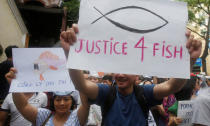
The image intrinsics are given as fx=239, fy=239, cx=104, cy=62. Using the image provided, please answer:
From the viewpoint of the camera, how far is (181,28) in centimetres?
195

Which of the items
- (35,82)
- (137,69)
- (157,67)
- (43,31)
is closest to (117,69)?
(137,69)

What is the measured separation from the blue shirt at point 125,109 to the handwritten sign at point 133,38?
11.8 inches

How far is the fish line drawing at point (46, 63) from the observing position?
2470 mm

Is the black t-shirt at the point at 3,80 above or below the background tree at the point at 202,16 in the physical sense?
below

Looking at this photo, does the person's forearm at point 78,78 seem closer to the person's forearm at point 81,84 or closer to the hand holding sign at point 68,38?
the person's forearm at point 81,84

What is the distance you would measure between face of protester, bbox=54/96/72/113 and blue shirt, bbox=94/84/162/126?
81cm

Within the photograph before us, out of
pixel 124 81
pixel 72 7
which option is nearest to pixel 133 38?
pixel 124 81

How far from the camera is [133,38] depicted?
189 centimetres

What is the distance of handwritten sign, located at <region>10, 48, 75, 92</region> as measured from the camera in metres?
2.42

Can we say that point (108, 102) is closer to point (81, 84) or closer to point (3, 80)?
point (81, 84)

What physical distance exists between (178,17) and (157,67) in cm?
46

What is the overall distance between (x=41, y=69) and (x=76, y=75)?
711 millimetres

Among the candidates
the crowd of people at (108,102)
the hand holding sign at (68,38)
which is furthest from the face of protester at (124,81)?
the hand holding sign at (68,38)

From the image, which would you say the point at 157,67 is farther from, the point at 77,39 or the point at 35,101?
the point at 35,101
